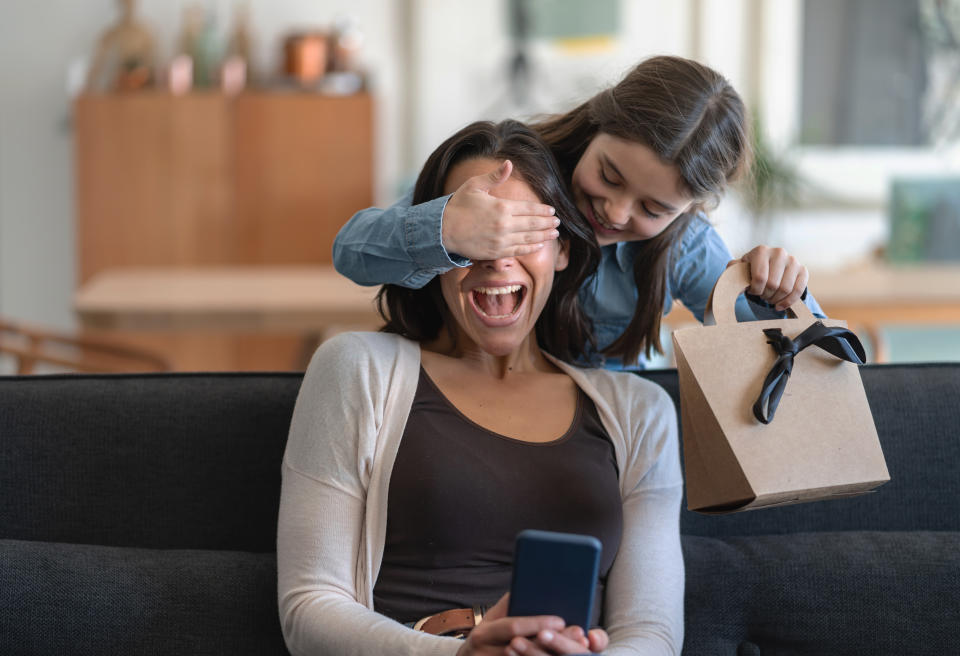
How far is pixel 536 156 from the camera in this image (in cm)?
138

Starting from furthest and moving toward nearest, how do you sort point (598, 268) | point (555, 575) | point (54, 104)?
point (54, 104) → point (598, 268) → point (555, 575)

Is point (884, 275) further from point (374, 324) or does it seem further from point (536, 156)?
point (536, 156)

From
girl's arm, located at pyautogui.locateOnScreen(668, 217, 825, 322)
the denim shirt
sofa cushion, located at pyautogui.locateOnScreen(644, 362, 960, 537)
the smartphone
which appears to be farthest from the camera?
girl's arm, located at pyautogui.locateOnScreen(668, 217, 825, 322)

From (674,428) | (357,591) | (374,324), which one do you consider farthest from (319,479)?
(374,324)

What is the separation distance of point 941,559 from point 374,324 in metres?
2.00

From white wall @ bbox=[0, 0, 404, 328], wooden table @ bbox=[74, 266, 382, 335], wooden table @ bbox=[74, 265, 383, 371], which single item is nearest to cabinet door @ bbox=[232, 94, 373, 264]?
white wall @ bbox=[0, 0, 404, 328]

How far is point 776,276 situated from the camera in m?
1.34

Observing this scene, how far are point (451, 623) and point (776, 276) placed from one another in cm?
62

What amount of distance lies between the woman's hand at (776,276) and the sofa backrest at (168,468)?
30 centimetres

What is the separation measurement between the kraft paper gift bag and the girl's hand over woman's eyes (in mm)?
58

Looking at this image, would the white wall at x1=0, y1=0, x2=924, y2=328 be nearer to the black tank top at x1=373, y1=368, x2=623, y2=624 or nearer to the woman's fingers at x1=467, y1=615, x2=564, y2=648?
the black tank top at x1=373, y1=368, x2=623, y2=624

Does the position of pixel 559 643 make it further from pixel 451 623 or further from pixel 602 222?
pixel 602 222

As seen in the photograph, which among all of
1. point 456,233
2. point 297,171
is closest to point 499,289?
point 456,233

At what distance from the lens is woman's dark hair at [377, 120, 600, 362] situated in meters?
1.37
